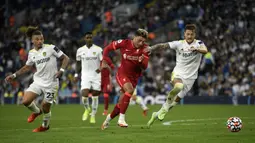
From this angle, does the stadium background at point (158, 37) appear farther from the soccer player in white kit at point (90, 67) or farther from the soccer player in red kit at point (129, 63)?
the soccer player in red kit at point (129, 63)

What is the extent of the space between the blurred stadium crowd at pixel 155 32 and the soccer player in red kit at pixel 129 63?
19652 millimetres

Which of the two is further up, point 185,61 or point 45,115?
point 185,61

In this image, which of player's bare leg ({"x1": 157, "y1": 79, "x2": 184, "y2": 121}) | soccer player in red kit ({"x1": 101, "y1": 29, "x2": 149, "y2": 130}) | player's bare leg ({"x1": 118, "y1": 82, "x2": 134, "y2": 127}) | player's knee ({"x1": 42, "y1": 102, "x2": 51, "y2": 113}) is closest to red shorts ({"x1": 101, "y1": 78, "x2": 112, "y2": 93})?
player's bare leg ({"x1": 157, "y1": 79, "x2": 184, "y2": 121})

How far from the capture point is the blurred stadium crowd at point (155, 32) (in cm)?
3488

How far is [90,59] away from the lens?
1997 cm

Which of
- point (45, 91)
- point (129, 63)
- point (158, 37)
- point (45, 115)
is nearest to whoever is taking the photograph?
point (45, 91)

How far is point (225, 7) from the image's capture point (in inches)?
1433

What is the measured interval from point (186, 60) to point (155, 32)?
22802mm

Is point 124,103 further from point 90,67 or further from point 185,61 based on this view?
point 90,67

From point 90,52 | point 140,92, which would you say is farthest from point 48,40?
point 90,52

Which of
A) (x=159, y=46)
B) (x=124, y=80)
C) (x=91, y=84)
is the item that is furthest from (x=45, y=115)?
(x=91, y=84)

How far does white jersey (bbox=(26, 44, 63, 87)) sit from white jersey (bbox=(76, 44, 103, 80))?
548 centimetres

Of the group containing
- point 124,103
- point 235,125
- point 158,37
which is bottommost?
point 235,125

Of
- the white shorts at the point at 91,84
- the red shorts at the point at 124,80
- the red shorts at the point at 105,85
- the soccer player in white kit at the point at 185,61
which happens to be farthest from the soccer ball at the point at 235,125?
the red shorts at the point at 105,85
